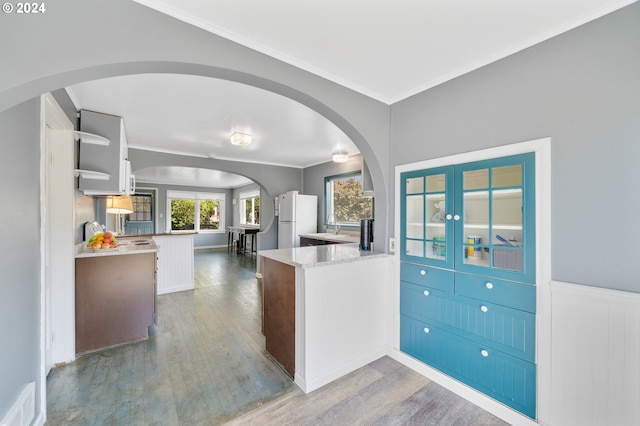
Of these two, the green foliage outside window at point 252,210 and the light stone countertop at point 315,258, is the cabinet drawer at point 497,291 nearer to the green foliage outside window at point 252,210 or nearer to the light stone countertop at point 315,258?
the light stone countertop at point 315,258

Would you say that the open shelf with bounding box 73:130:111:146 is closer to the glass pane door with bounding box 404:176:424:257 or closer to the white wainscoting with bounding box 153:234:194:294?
the white wainscoting with bounding box 153:234:194:294

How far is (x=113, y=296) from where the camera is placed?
2.60 metres

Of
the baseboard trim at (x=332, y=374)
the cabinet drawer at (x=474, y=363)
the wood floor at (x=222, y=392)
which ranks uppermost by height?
the cabinet drawer at (x=474, y=363)

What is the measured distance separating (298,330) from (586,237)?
1882mm

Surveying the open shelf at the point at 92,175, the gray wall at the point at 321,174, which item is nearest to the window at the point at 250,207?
the gray wall at the point at 321,174

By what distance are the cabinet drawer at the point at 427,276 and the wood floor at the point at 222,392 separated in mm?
757

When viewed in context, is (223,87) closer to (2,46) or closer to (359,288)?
(2,46)

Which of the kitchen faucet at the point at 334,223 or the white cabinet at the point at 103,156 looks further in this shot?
the kitchen faucet at the point at 334,223

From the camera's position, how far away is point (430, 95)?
7.14ft

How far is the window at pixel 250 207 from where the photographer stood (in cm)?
917

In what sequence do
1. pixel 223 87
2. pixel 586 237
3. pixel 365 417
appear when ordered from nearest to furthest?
pixel 586 237 < pixel 365 417 < pixel 223 87

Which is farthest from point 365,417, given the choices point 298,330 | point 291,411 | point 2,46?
point 2,46

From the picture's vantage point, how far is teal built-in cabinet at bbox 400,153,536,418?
1.62m

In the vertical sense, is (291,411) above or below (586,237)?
below
